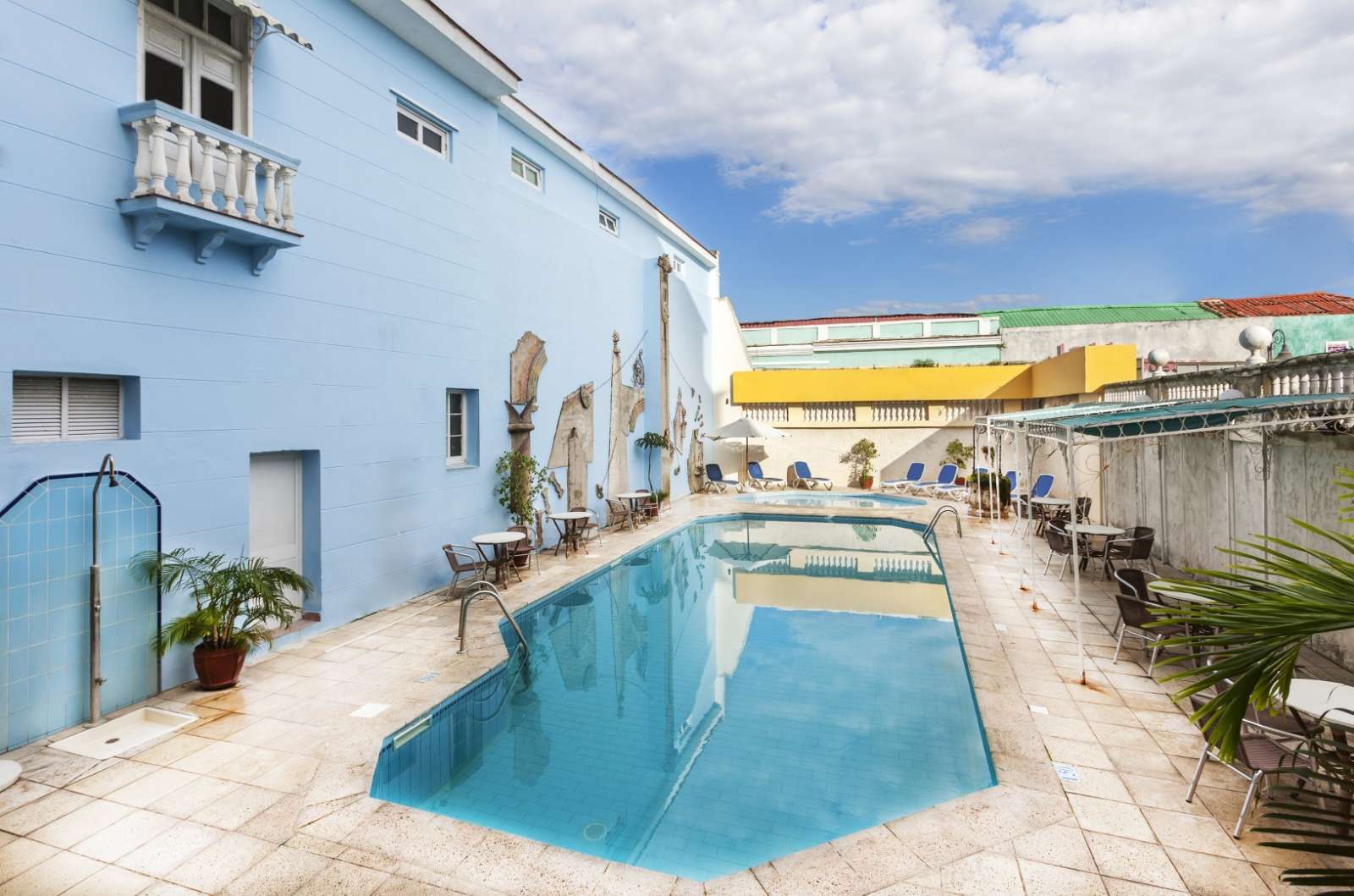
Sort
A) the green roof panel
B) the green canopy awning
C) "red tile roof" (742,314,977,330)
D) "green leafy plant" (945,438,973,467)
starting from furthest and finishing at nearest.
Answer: "red tile roof" (742,314,977,330), the green roof panel, "green leafy plant" (945,438,973,467), the green canopy awning

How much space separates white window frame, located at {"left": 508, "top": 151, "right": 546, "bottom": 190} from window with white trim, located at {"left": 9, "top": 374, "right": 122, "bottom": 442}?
7618mm

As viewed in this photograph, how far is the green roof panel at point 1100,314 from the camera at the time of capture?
27969 millimetres

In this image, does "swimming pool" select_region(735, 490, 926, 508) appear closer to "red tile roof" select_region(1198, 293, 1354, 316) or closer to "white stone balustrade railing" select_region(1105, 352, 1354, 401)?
"white stone balustrade railing" select_region(1105, 352, 1354, 401)

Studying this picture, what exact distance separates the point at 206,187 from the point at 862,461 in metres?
19.4

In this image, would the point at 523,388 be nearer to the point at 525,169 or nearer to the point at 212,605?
the point at 525,169

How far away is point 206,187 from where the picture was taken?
5.90 m

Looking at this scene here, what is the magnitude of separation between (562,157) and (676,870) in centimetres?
1271

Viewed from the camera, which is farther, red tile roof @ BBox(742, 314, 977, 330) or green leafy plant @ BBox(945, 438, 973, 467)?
Result: red tile roof @ BBox(742, 314, 977, 330)

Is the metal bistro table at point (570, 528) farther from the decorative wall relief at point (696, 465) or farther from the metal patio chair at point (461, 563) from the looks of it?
the decorative wall relief at point (696, 465)

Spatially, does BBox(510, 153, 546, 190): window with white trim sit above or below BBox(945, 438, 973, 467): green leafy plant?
above

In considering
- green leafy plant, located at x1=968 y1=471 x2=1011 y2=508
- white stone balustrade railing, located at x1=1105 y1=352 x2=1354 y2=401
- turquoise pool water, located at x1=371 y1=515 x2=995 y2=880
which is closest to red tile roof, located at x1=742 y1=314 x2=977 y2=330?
green leafy plant, located at x1=968 y1=471 x2=1011 y2=508

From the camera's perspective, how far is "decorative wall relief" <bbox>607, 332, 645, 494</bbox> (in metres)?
15.2

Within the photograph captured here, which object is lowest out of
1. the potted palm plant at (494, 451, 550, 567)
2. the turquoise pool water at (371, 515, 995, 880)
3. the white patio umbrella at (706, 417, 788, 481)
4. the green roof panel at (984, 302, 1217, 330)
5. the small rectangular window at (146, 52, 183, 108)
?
the turquoise pool water at (371, 515, 995, 880)

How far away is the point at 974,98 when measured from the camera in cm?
1512
